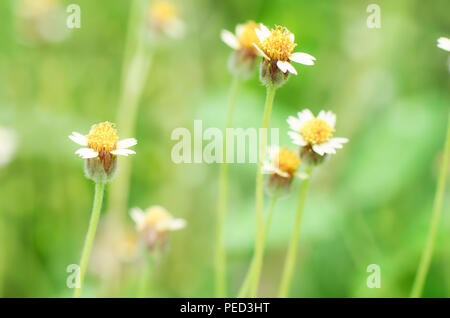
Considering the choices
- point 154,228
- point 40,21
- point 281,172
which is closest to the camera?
point 281,172

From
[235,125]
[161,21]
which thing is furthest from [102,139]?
[161,21]

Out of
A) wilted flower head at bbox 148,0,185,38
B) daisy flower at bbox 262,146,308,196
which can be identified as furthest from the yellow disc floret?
wilted flower head at bbox 148,0,185,38

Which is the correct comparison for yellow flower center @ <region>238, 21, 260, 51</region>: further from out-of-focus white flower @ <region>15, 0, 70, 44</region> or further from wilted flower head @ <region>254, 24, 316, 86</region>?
out-of-focus white flower @ <region>15, 0, 70, 44</region>

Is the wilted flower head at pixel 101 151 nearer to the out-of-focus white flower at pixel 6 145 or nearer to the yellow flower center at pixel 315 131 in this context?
the yellow flower center at pixel 315 131

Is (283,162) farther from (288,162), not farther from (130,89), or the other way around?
(130,89)

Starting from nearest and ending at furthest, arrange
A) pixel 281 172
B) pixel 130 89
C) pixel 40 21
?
1. pixel 281 172
2. pixel 130 89
3. pixel 40 21

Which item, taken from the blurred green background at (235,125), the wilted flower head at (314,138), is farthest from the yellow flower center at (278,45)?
the blurred green background at (235,125)
